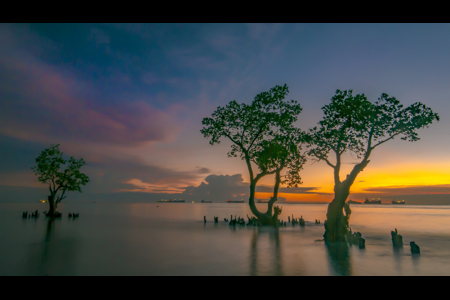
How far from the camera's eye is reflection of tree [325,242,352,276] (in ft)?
61.8

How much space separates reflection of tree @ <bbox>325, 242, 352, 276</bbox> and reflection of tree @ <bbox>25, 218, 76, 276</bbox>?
57.8 ft

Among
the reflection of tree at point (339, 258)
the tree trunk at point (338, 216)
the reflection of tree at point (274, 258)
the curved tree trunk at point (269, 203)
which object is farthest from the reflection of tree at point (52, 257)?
the curved tree trunk at point (269, 203)

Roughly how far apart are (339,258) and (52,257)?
22.7 m

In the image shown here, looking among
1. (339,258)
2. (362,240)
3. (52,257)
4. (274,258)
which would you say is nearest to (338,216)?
(362,240)

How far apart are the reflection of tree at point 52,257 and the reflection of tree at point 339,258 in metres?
17.6

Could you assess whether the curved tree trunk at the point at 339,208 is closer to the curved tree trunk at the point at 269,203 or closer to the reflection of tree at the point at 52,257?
the curved tree trunk at the point at 269,203

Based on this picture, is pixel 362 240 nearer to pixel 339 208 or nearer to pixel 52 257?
pixel 339 208

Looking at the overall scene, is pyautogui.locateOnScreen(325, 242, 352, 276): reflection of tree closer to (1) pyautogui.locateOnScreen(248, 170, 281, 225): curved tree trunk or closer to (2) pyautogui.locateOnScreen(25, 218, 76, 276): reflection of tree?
(1) pyautogui.locateOnScreen(248, 170, 281, 225): curved tree trunk

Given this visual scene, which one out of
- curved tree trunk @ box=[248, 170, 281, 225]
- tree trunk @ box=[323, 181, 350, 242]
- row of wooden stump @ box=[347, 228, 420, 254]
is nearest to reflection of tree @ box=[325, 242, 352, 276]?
tree trunk @ box=[323, 181, 350, 242]

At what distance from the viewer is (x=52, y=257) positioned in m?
22.5

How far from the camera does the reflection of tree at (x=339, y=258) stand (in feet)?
61.8
